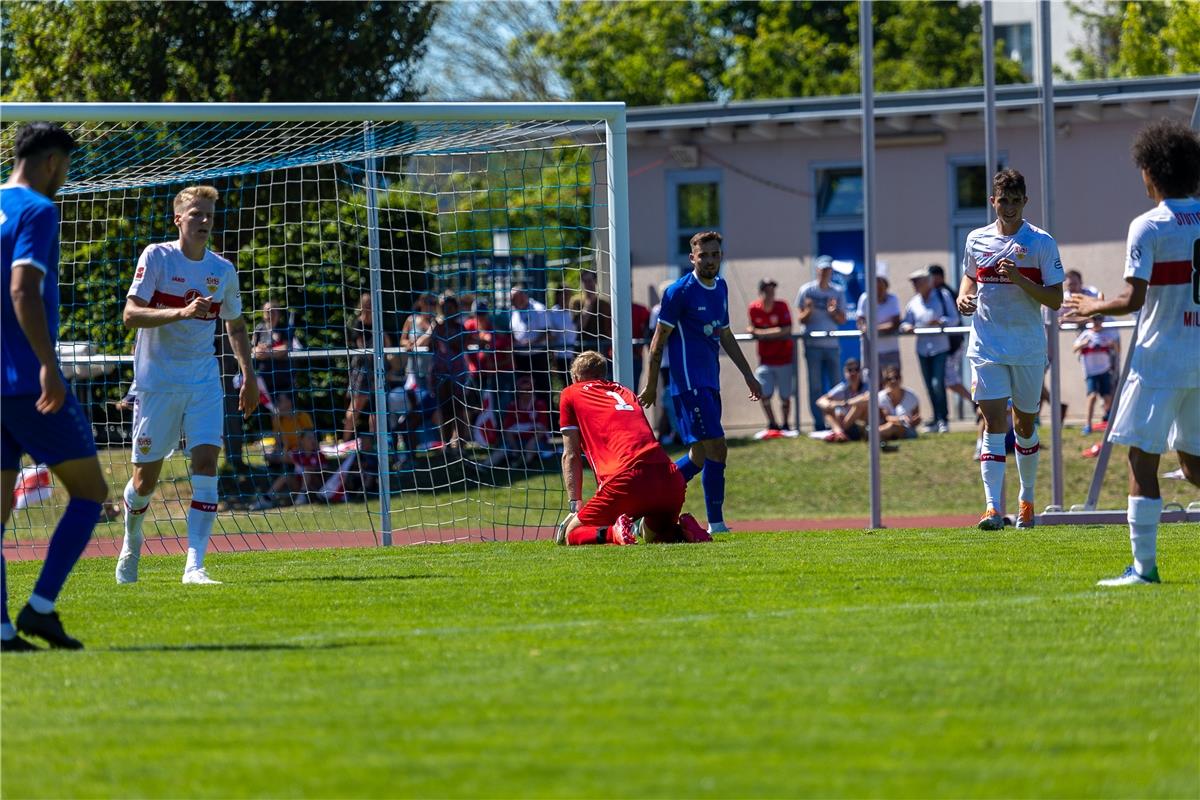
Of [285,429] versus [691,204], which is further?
[691,204]

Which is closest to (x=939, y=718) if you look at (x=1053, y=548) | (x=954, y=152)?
(x=1053, y=548)

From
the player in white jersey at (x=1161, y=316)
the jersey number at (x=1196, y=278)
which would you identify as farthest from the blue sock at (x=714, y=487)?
the jersey number at (x=1196, y=278)

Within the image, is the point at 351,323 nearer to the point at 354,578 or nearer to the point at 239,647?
the point at 354,578

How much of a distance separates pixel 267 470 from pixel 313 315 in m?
3.55

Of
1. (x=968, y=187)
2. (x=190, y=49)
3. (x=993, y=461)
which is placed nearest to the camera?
(x=993, y=461)

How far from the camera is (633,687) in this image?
19.0 ft

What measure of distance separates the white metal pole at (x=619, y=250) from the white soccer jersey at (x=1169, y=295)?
18.4ft

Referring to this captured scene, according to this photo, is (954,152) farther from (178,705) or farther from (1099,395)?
(178,705)

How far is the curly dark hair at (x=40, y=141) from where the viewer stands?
704cm

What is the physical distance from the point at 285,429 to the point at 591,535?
7.13 metres

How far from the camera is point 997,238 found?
37.4 feet

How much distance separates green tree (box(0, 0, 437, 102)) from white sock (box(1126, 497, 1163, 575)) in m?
16.7

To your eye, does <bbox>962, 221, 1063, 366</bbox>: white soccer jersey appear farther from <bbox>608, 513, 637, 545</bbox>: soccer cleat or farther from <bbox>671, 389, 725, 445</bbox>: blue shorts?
<bbox>608, 513, 637, 545</bbox>: soccer cleat

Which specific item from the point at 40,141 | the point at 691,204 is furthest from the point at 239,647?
the point at 691,204
